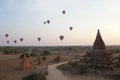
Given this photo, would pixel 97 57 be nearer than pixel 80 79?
No

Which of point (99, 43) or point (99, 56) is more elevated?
point (99, 43)

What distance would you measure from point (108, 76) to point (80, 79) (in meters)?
3.60

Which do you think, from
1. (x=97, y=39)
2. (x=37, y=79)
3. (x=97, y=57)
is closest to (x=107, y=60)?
(x=97, y=57)

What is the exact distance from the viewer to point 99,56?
32312 mm

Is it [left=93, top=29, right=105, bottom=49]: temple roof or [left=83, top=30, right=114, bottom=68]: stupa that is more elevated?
[left=93, top=29, right=105, bottom=49]: temple roof

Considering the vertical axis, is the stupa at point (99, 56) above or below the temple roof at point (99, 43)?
below

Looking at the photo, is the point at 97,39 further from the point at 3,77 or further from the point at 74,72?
the point at 3,77

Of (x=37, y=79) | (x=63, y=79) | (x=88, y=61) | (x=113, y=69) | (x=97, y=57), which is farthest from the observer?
(x=88, y=61)

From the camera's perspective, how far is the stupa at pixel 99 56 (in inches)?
1235

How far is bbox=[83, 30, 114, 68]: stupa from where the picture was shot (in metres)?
31.4

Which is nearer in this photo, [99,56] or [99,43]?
[99,56]

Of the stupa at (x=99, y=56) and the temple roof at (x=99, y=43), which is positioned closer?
the stupa at (x=99, y=56)

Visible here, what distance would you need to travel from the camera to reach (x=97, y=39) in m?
34.2

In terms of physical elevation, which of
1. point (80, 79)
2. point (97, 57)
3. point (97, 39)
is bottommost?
point (80, 79)
